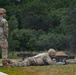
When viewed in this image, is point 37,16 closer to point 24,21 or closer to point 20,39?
point 24,21

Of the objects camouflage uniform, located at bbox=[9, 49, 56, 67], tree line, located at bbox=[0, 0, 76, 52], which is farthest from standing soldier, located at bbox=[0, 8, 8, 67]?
tree line, located at bbox=[0, 0, 76, 52]

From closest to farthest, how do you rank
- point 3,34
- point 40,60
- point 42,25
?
point 3,34 → point 40,60 → point 42,25

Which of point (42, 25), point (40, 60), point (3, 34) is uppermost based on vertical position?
point (3, 34)

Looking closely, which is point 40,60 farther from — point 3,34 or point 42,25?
point 42,25

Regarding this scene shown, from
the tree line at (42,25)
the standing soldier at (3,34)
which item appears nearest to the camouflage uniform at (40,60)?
the standing soldier at (3,34)

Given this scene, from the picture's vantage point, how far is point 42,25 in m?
83.4

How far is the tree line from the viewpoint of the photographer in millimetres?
67312

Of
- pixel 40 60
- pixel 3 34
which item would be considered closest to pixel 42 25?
pixel 40 60

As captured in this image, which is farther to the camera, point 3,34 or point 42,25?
point 42,25

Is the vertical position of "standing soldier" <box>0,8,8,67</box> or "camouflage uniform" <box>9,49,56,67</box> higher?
Result: "standing soldier" <box>0,8,8,67</box>

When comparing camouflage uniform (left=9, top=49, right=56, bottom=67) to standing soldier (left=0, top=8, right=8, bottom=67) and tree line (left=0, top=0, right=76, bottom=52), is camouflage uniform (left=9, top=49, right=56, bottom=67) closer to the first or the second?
standing soldier (left=0, top=8, right=8, bottom=67)

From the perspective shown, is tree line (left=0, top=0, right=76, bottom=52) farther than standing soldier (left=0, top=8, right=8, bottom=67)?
Yes

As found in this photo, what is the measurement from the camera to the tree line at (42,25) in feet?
221

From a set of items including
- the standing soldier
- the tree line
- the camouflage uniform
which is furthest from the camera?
the tree line
